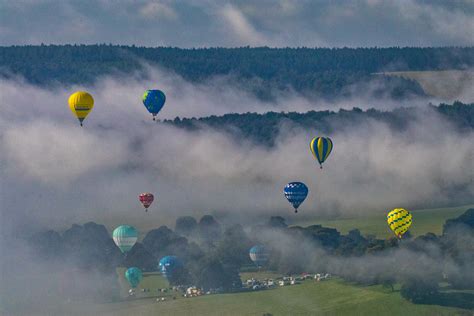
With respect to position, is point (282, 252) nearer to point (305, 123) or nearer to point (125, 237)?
point (125, 237)

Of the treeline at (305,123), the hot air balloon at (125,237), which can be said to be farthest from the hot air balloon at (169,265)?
the treeline at (305,123)

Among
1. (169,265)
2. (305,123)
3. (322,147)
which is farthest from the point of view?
(305,123)

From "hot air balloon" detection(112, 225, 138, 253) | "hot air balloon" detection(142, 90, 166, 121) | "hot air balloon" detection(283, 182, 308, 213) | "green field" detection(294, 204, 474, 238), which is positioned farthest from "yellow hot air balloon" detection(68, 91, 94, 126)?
"green field" detection(294, 204, 474, 238)

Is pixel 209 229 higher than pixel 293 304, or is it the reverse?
pixel 209 229

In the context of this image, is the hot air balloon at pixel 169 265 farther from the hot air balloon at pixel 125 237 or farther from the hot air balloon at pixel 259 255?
the hot air balloon at pixel 259 255

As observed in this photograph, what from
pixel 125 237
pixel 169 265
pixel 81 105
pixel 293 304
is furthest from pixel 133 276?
pixel 293 304

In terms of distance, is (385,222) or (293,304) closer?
(293,304)

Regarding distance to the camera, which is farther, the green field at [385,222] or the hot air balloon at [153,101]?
the green field at [385,222]
